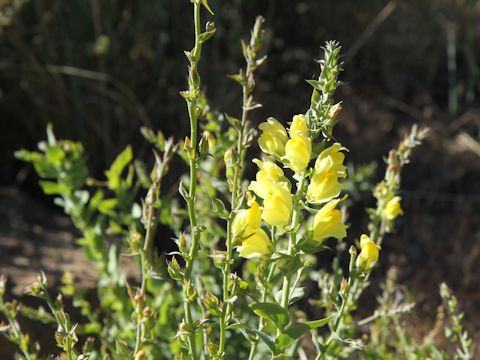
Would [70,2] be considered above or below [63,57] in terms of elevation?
above

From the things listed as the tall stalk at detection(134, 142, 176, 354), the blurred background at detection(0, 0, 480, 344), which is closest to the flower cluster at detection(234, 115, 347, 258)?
the tall stalk at detection(134, 142, 176, 354)

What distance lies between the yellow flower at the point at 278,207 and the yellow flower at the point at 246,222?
0.04ft

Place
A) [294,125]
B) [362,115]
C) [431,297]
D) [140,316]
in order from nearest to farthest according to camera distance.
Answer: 1. [294,125]
2. [140,316]
3. [431,297]
4. [362,115]

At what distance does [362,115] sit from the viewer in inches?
126

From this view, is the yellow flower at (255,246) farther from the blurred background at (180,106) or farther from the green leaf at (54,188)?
the blurred background at (180,106)

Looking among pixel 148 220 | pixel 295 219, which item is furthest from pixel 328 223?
pixel 148 220

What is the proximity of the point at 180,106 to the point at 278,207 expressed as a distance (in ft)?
6.04

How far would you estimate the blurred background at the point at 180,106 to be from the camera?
7.36 ft

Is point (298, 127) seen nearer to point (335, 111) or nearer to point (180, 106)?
point (335, 111)

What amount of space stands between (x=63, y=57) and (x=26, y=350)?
1.59 m

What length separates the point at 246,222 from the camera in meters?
0.75

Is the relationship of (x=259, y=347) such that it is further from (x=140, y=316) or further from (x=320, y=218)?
(x=320, y=218)

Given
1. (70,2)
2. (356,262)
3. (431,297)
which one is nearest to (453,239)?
(431,297)

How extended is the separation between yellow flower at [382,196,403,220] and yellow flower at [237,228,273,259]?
33 cm
